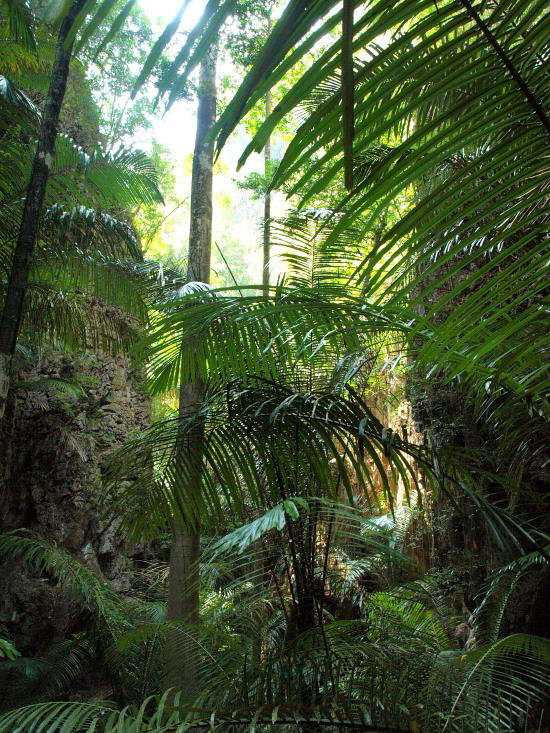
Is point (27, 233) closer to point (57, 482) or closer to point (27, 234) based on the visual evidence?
point (27, 234)

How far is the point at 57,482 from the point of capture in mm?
7348

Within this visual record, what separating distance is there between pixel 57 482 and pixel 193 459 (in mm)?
4807

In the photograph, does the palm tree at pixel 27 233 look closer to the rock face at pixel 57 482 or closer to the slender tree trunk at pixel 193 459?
the slender tree trunk at pixel 193 459

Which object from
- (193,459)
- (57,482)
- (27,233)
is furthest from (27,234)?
(57,482)

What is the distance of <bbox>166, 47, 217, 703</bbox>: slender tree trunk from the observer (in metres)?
3.19

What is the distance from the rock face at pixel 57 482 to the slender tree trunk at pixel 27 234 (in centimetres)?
307

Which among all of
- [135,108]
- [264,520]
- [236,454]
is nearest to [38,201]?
[236,454]

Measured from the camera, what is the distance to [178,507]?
3203mm

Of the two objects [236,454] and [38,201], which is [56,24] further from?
[38,201]

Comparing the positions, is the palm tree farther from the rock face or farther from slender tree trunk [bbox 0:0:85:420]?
the rock face

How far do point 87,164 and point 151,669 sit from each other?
4066 millimetres

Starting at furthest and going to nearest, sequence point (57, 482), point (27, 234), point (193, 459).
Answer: point (57, 482) < point (27, 234) < point (193, 459)

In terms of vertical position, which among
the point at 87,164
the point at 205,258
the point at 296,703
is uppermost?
the point at 87,164

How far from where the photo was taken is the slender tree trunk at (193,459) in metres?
3.19
